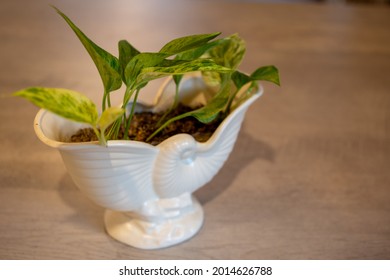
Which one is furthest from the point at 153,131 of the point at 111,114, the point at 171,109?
the point at 111,114

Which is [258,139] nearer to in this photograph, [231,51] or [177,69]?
[231,51]

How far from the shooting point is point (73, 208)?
648mm

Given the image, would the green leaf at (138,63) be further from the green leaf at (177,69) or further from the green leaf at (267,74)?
the green leaf at (267,74)

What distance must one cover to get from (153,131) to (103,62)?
0.15m

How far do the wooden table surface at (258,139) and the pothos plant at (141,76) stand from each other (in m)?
0.14

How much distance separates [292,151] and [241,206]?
0.16 metres

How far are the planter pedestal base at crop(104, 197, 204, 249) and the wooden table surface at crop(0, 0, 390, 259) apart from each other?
0.01m

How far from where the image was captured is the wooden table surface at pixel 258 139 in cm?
61

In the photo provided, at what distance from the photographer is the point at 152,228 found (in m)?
0.60

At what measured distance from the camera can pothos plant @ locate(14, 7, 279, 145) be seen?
1.36 ft

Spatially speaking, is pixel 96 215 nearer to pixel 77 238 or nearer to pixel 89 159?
pixel 77 238

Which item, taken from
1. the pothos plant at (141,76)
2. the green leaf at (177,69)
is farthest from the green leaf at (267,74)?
the green leaf at (177,69)

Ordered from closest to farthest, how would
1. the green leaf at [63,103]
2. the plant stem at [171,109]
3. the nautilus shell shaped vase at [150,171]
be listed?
the green leaf at [63,103]
the nautilus shell shaped vase at [150,171]
the plant stem at [171,109]

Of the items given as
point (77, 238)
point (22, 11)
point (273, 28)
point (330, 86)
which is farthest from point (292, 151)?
point (22, 11)
